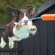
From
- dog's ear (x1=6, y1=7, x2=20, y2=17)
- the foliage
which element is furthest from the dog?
the foliage

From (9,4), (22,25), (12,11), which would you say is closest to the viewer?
(22,25)

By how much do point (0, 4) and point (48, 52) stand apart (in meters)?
2.88

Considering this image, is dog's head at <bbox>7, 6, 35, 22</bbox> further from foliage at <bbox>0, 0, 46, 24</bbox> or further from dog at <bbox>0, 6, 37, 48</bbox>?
foliage at <bbox>0, 0, 46, 24</bbox>

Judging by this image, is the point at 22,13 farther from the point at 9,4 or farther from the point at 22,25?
the point at 9,4

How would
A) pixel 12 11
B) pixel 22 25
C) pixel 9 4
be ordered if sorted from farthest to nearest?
pixel 9 4 < pixel 12 11 < pixel 22 25

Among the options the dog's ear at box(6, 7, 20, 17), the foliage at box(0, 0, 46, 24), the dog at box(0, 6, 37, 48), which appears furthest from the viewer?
the foliage at box(0, 0, 46, 24)

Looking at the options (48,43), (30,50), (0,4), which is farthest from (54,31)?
(0,4)

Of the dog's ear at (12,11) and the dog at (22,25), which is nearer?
the dog at (22,25)

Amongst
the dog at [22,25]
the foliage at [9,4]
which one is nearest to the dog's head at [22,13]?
the dog at [22,25]

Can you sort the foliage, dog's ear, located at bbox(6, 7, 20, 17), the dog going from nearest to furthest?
the dog → dog's ear, located at bbox(6, 7, 20, 17) → the foliage

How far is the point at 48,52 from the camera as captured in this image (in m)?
5.98

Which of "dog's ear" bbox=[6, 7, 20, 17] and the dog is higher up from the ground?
"dog's ear" bbox=[6, 7, 20, 17]

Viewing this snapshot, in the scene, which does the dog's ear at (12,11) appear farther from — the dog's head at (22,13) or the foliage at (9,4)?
the foliage at (9,4)

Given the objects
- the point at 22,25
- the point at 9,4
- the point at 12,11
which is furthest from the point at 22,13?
the point at 9,4
